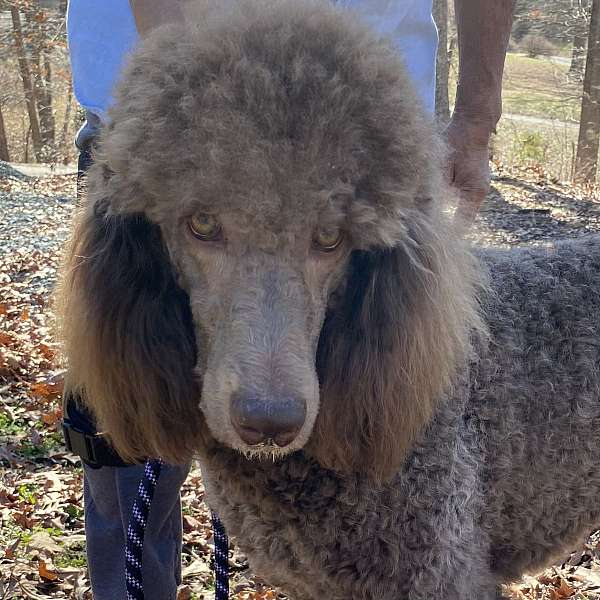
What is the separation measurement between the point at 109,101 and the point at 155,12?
240 mm

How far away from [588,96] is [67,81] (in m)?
10.8

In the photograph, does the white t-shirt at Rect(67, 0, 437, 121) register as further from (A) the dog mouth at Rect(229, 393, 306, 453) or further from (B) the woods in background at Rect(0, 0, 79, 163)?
(B) the woods in background at Rect(0, 0, 79, 163)

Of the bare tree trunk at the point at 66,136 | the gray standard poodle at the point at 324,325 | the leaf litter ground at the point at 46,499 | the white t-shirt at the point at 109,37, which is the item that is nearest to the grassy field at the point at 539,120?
the leaf litter ground at the point at 46,499

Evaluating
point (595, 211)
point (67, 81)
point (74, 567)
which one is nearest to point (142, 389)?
point (74, 567)

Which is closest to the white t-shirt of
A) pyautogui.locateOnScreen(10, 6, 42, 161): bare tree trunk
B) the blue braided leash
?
the blue braided leash

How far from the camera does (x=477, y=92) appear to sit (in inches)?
83.1

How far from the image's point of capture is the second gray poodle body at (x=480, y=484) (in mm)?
1698

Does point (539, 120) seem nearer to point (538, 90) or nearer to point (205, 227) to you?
point (538, 90)

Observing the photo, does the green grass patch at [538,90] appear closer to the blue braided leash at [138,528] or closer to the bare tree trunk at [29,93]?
the bare tree trunk at [29,93]

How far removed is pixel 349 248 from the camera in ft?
4.83

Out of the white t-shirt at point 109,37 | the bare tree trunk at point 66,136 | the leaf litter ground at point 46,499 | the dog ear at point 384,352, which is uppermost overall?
the white t-shirt at point 109,37

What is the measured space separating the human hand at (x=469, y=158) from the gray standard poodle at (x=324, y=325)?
0.22 m

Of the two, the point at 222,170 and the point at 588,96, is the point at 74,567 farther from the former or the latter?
the point at 588,96

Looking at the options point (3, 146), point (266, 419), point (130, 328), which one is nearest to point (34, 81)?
point (3, 146)
